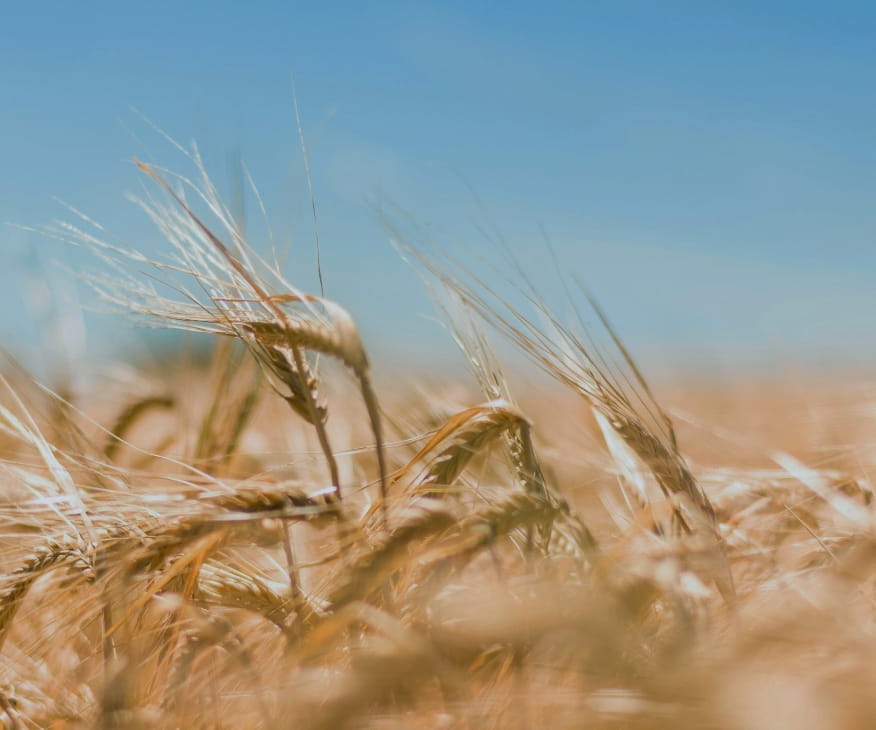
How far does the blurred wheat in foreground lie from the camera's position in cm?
39

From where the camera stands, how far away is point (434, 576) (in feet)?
2.00

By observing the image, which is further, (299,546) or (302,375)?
(299,546)

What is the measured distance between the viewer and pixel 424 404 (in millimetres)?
1094

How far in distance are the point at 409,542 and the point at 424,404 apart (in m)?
0.55

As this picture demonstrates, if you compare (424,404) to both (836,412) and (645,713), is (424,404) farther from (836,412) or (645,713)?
(645,713)

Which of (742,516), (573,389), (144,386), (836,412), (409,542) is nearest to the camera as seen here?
(409,542)

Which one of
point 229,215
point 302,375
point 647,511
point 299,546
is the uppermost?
point 229,215

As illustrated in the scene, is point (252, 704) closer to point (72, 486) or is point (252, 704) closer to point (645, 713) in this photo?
point (72, 486)

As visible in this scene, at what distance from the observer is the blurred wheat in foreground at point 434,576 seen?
15.5 inches

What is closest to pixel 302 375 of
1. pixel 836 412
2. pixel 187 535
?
pixel 187 535

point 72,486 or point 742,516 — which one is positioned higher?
point 72,486

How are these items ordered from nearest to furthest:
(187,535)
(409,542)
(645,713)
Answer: (645,713)
(409,542)
(187,535)

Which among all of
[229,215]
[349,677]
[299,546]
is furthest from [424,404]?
[349,677]

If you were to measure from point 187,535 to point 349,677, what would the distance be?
35 centimetres
